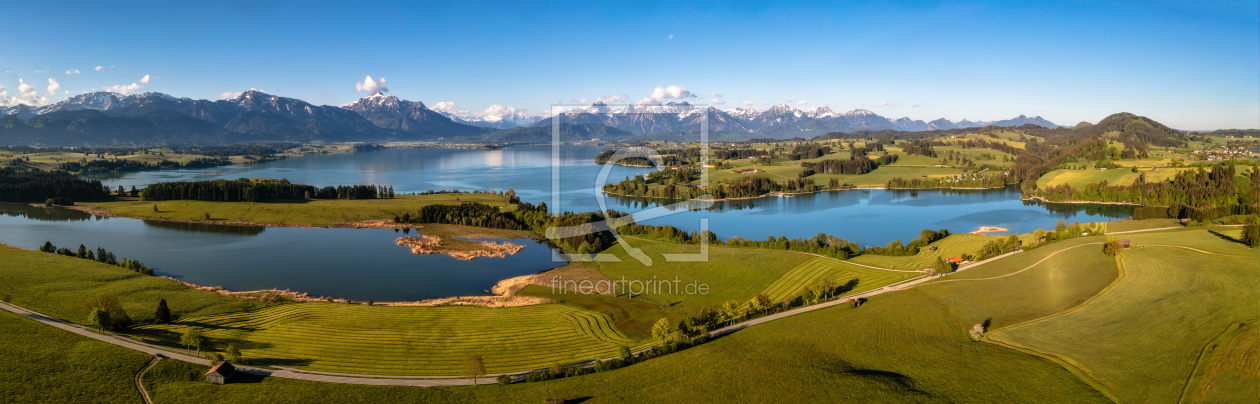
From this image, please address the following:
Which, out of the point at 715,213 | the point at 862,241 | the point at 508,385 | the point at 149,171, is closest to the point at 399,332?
the point at 508,385

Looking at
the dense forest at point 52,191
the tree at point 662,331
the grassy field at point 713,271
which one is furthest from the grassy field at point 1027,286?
the dense forest at point 52,191

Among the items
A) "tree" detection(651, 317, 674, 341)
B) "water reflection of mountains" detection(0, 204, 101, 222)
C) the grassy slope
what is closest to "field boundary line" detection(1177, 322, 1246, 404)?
the grassy slope

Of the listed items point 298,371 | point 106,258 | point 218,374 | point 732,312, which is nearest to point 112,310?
point 218,374

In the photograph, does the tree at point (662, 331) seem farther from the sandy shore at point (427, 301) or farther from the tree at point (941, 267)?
the tree at point (941, 267)

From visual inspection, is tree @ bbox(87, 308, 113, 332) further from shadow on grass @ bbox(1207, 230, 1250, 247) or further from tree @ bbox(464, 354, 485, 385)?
shadow on grass @ bbox(1207, 230, 1250, 247)

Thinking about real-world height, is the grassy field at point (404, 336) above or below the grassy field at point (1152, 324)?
below

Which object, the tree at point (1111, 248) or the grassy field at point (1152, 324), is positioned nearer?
the grassy field at point (1152, 324)

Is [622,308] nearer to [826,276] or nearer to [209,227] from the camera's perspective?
[826,276]

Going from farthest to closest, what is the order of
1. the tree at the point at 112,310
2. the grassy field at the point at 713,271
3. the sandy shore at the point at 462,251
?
the sandy shore at the point at 462,251 → the grassy field at the point at 713,271 → the tree at the point at 112,310
